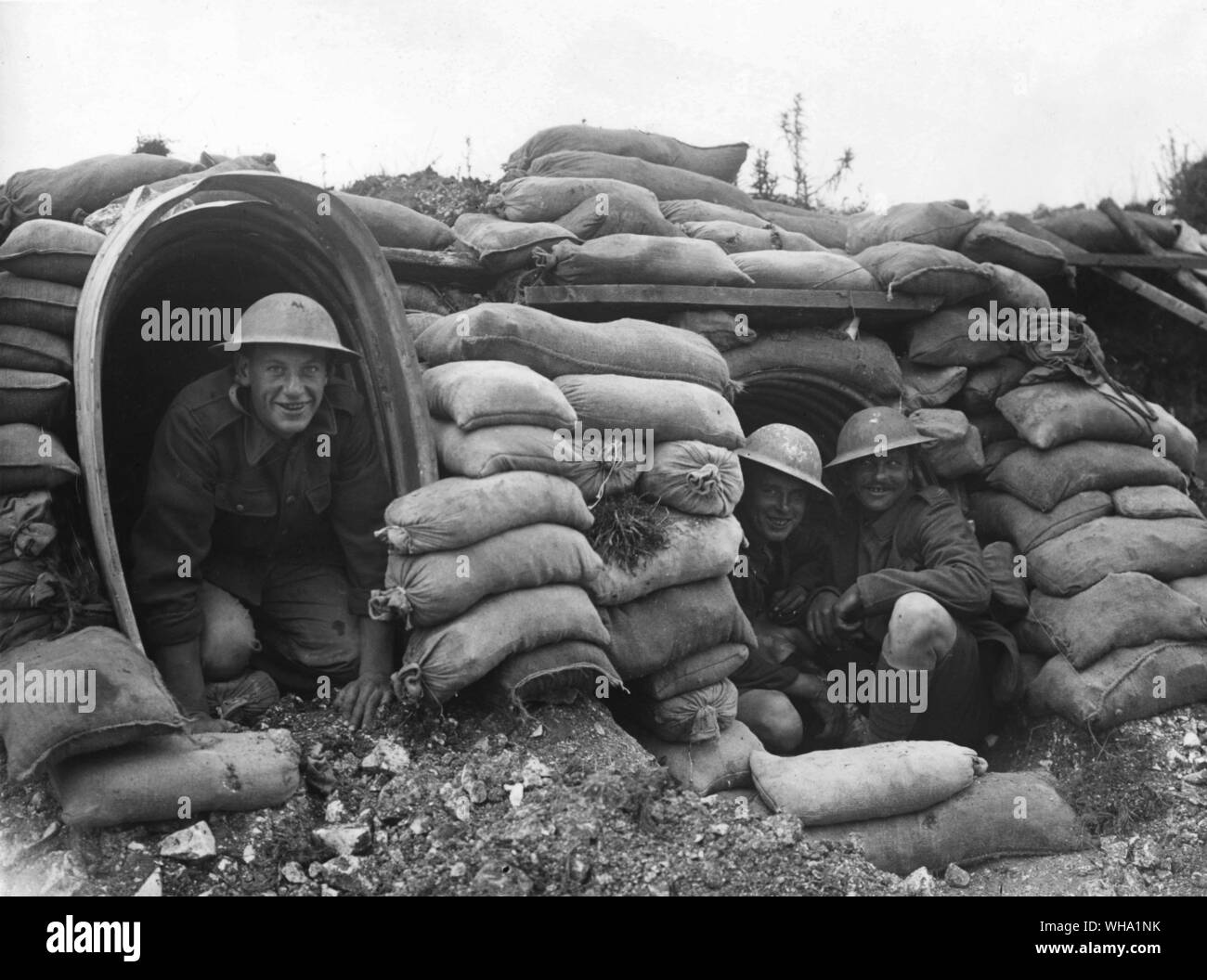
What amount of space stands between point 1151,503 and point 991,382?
1.09m

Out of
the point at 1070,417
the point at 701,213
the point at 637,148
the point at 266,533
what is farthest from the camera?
the point at 637,148

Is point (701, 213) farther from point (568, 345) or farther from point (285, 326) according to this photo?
point (285, 326)

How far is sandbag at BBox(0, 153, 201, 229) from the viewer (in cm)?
626

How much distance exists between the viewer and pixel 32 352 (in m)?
4.79

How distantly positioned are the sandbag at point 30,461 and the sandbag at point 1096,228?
251 inches

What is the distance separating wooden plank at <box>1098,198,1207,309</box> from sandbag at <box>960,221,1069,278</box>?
35.9 inches

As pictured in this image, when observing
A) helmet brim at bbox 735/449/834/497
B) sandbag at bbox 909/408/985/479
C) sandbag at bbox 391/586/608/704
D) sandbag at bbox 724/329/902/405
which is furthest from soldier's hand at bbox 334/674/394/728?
sandbag at bbox 909/408/985/479

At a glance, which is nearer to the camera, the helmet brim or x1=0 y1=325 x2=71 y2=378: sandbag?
x1=0 y1=325 x2=71 y2=378: sandbag

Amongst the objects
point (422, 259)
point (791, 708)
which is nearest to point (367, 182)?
point (422, 259)

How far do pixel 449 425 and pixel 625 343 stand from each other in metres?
1.05

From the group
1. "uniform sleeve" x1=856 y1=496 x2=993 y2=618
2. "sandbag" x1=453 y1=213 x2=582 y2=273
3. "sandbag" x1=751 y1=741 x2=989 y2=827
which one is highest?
"sandbag" x1=453 y1=213 x2=582 y2=273

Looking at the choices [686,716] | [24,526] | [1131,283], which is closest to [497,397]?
[686,716]

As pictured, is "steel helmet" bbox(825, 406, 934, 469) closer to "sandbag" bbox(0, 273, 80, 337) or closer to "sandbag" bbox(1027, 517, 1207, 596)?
"sandbag" bbox(1027, 517, 1207, 596)

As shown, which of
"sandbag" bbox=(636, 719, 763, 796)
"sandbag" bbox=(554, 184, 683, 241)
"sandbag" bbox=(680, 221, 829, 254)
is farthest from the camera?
"sandbag" bbox=(680, 221, 829, 254)
